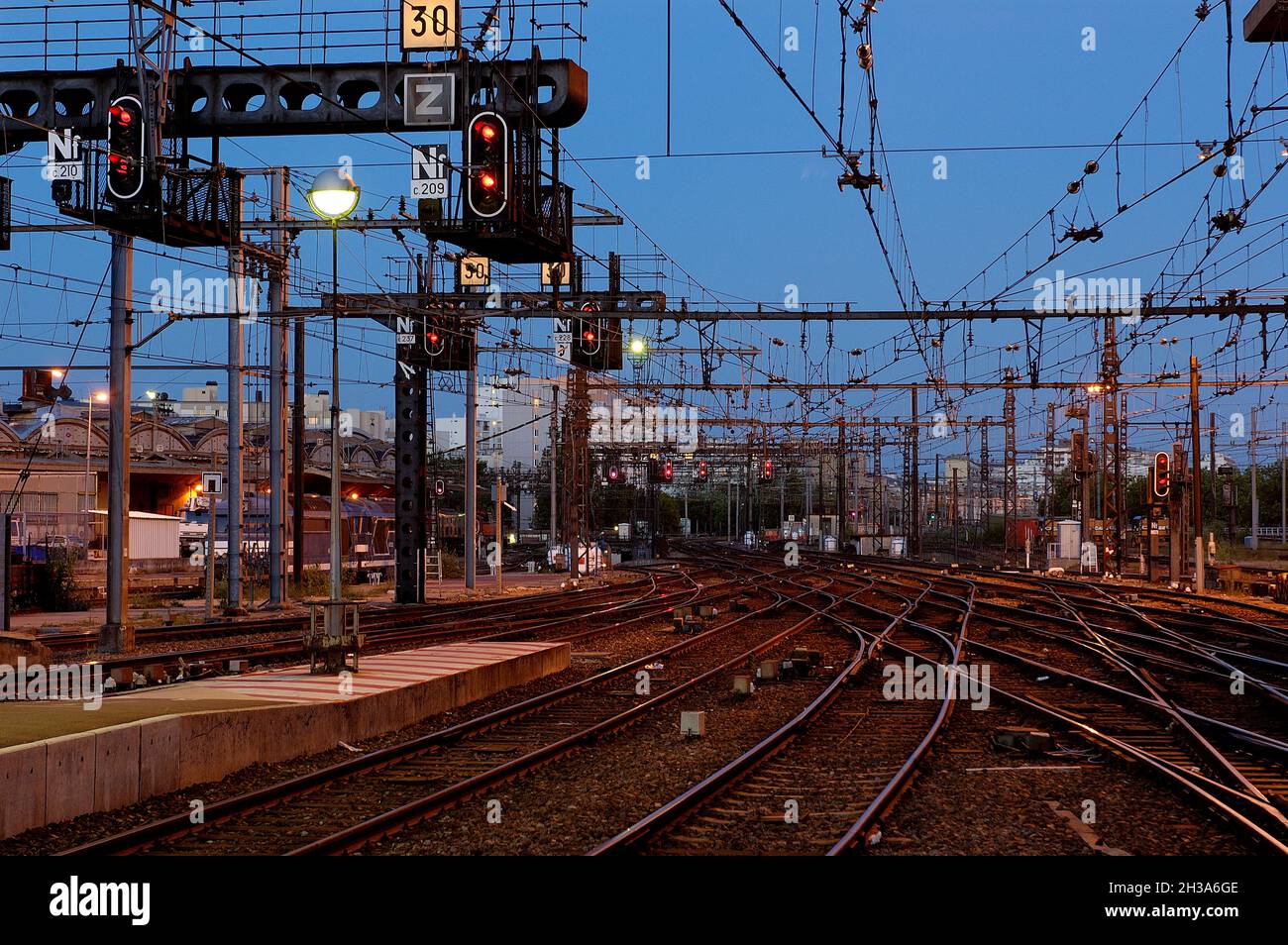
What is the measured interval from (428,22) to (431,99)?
1085 millimetres

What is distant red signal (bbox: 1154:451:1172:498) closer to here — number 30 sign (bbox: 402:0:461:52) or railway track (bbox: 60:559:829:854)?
railway track (bbox: 60:559:829:854)

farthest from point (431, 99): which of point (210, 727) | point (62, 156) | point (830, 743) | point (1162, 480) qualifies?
point (1162, 480)

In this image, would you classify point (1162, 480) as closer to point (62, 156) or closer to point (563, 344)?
point (563, 344)

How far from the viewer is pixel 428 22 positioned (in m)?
18.3

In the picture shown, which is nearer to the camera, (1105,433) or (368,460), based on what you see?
(1105,433)

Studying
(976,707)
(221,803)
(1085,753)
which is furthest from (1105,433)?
(221,803)

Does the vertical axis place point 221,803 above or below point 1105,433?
below

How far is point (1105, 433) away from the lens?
43.9 m

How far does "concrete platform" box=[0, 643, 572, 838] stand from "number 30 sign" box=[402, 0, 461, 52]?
8.96 meters

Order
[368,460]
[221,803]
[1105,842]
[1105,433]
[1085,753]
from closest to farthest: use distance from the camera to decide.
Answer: [1105,842], [221,803], [1085,753], [1105,433], [368,460]

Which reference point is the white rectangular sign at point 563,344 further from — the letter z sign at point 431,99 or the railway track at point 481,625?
the letter z sign at point 431,99
